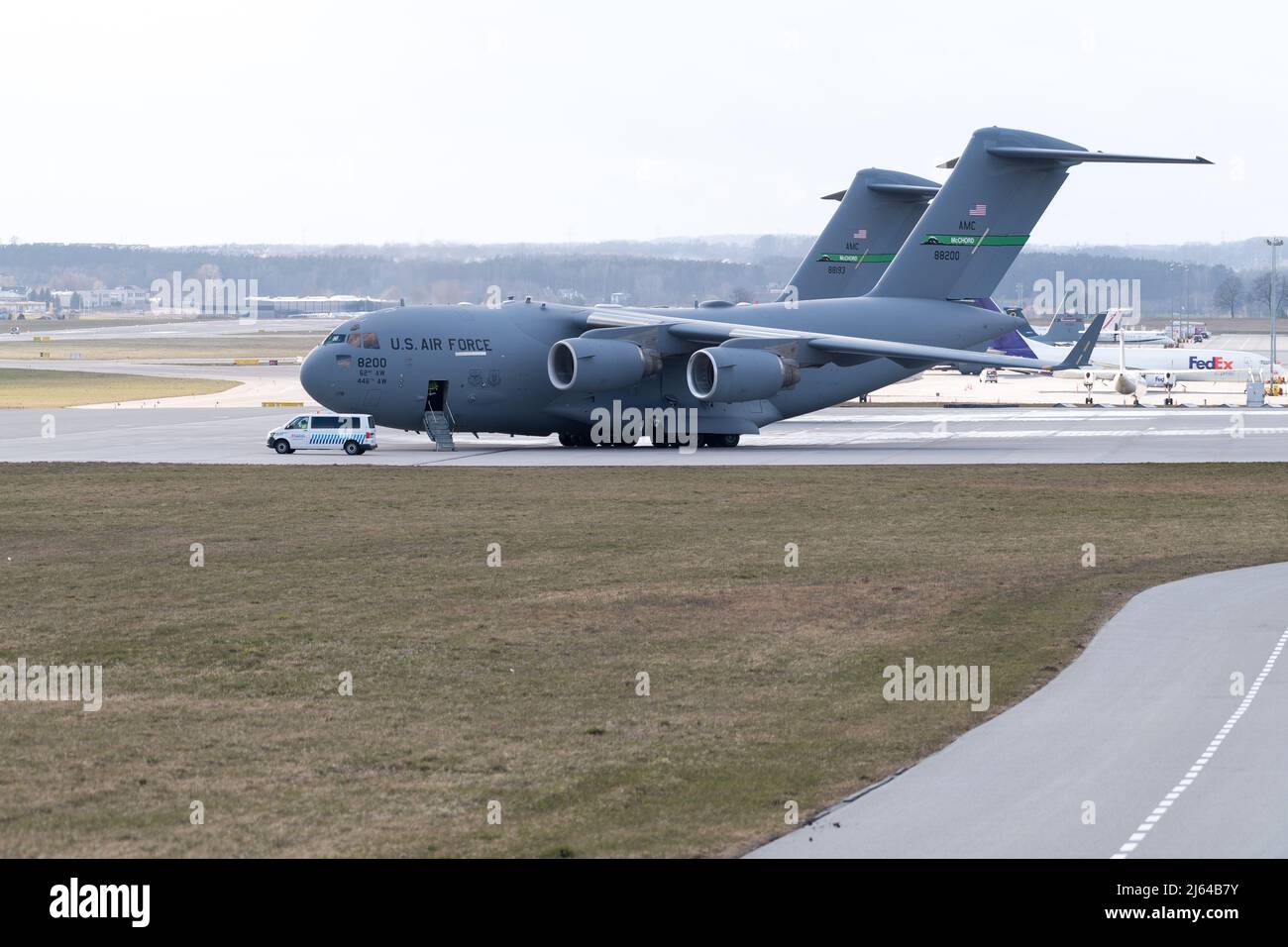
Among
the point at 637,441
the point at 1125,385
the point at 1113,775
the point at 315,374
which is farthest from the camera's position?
the point at 1125,385

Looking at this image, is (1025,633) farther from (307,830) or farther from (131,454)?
(131,454)

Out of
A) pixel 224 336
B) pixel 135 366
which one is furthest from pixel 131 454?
pixel 224 336

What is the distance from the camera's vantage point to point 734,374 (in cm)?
5153

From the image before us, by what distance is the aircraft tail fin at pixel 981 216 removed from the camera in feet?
185

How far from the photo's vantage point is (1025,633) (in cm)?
2214

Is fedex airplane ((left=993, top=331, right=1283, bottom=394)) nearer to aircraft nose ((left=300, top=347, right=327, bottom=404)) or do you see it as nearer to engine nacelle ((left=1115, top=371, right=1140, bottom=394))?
engine nacelle ((left=1115, top=371, right=1140, bottom=394))

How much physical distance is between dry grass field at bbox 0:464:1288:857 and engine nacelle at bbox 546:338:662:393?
10409mm

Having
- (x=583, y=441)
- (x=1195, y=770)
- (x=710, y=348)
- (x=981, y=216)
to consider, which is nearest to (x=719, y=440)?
(x=710, y=348)

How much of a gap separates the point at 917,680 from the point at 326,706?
6745 millimetres

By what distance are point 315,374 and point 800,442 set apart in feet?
55.5

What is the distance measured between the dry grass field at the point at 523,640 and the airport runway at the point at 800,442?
26.9ft

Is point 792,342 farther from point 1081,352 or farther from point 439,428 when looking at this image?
point 439,428

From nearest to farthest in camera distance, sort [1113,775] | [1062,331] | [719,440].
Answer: [1113,775], [719,440], [1062,331]

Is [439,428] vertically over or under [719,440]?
over
